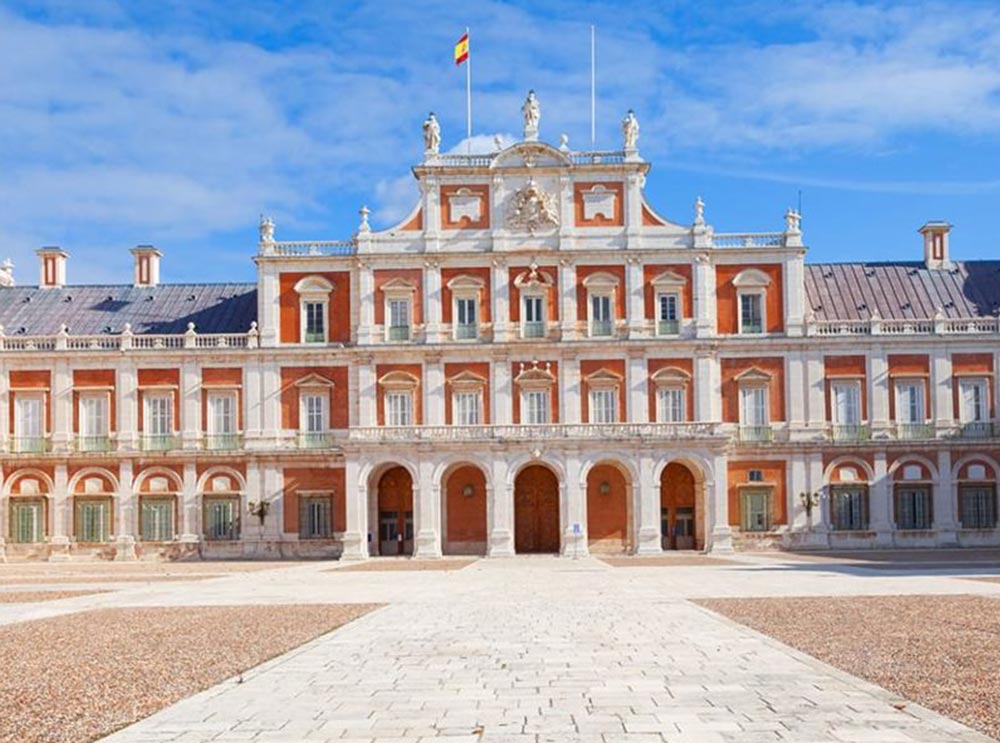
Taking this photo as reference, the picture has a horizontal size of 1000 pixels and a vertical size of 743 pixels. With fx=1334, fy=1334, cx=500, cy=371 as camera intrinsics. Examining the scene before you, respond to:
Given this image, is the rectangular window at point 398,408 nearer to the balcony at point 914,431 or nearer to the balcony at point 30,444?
the balcony at point 30,444

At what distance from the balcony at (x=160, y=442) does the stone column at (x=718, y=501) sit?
73.4 feet

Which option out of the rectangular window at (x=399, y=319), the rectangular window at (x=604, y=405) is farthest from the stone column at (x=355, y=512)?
the rectangular window at (x=604, y=405)

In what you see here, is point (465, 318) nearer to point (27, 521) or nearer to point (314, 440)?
point (314, 440)

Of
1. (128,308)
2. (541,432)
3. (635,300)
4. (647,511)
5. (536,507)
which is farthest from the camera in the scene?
(128,308)

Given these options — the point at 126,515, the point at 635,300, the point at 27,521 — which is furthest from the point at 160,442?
the point at 635,300

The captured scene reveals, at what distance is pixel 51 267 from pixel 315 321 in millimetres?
14912

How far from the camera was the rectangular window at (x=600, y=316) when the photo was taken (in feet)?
183

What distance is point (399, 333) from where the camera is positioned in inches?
2205

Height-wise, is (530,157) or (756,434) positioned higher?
(530,157)

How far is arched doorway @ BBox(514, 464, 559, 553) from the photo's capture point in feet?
183

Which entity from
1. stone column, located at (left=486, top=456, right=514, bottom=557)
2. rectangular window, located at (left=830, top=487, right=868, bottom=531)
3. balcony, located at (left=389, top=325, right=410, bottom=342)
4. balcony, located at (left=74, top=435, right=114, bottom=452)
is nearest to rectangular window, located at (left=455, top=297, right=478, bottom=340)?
balcony, located at (left=389, top=325, right=410, bottom=342)

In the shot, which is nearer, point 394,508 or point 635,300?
point 635,300

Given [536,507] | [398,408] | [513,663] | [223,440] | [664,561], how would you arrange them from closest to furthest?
[513,663] < [664,561] < [398,408] < [536,507] < [223,440]

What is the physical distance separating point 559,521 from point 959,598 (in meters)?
29.7
